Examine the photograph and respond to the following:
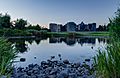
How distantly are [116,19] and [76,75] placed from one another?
15.6ft

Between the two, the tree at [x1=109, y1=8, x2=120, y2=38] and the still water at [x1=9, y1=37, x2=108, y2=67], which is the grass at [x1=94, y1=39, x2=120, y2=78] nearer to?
the still water at [x1=9, y1=37, x2=108, y2=67]

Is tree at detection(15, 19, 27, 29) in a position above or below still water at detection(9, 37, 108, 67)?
above

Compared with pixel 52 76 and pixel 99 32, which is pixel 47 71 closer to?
pixel 52 76

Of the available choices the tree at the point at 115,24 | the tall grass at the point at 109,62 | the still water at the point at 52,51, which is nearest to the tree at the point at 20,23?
the still water at the point at 52,51

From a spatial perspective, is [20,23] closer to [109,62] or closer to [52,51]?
[52,51]

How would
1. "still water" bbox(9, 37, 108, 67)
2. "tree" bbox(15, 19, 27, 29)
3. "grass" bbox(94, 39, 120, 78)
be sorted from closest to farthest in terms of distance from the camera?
"grass" bbox(94, 39, 120, 78) → "still water" bbox(9, 37, 108, 67) → "tree" bbox(15, 19, 27, 29)

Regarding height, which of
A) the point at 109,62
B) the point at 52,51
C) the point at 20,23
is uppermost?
the point at 20,23

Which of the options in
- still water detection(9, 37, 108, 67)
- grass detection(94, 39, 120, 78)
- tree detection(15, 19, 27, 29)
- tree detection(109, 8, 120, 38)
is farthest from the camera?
tree detection(15, 19, 27, 29)

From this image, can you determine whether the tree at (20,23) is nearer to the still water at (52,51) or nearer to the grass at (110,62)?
the still water at (52,51)

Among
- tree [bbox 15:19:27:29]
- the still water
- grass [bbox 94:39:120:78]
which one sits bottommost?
the still water

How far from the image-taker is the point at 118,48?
226 inches

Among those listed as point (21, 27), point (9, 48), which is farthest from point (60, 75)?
point (21, 27)

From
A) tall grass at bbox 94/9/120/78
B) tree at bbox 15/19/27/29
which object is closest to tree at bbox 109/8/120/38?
tall grass at bbox 94/9/120/78

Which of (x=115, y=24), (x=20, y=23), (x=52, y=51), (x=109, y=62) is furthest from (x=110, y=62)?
(x=20, y=23)
